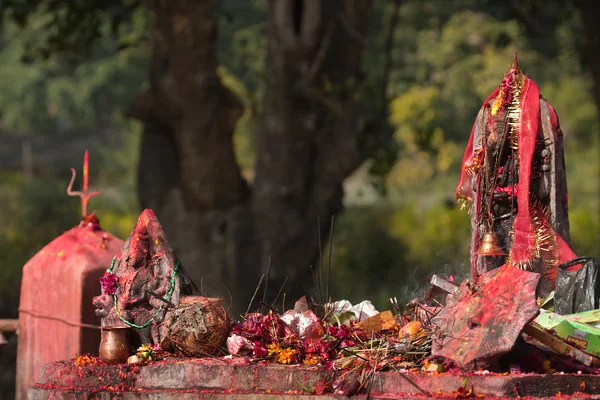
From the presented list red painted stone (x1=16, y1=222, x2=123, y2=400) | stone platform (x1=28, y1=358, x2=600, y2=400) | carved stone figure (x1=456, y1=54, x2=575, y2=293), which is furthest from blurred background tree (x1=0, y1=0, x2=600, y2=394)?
red painted stone (x1=16, y1=222, x2=123, y2=400)

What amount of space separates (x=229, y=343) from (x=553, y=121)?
228 cm

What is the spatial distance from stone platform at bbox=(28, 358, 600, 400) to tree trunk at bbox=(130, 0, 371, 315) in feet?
19.8

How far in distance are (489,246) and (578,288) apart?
2.28 ft

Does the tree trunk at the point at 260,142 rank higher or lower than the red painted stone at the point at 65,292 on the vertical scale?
higher

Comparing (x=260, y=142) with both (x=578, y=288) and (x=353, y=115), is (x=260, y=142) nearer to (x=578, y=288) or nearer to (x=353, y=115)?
(x=353, y=115)

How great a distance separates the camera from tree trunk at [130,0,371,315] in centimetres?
1241

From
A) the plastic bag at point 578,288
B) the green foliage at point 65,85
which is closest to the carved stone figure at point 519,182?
the plastic bag at point 578,288

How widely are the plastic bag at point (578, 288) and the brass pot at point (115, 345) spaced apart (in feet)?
8.02

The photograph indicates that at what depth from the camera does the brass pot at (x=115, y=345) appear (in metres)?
6.47

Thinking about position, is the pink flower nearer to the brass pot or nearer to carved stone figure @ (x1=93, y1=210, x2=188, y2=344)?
carved stone figure @ (x1=93, y1=210, x2=188, y2=344)

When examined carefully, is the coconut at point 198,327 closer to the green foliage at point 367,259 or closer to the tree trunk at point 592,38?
the tree trunk at point 592,38

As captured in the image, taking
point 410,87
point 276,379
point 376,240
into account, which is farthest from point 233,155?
point 410,87

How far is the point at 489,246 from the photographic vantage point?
635cm

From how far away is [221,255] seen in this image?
1280cm
